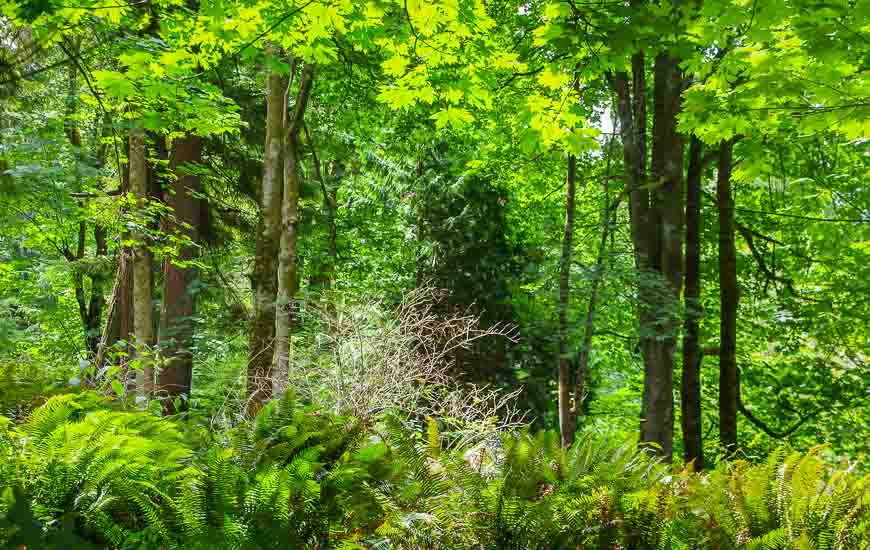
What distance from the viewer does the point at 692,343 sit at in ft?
30.7

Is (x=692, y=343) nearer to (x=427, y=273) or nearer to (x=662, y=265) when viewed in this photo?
(x=662, y=265)

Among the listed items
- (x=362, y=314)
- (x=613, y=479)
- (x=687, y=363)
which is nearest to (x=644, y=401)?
(x=687, y=363)

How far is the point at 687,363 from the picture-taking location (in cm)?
942

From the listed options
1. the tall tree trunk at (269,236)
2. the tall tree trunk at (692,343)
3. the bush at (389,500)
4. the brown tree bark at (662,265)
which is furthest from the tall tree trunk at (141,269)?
the tall tree trunk at (692,343)

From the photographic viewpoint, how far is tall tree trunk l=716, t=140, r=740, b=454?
9766 mm

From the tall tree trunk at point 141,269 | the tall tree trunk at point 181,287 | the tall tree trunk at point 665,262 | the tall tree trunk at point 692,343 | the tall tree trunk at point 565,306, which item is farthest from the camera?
the tall tree trunk at point 181,287

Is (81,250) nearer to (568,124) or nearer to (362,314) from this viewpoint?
(362,314)

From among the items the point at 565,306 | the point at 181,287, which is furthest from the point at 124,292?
the point at 565,306

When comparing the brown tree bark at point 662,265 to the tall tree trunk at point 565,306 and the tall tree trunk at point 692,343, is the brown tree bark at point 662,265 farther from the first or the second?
the tall tree trunk at point 565,306

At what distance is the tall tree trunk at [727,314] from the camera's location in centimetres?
977

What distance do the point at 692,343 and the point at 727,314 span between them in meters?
1.02

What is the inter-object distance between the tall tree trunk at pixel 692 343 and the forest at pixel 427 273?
0.06 metres

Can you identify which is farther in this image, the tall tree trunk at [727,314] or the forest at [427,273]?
the tall tree trunk at [727,314]

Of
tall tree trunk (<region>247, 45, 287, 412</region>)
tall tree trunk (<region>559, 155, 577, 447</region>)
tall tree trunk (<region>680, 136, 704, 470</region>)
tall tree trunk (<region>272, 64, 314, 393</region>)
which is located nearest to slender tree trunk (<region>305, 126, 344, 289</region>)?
tall tree trunk (<region>272, 64, 314, 393</region>)
